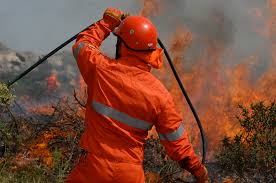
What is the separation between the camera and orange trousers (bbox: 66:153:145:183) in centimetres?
373

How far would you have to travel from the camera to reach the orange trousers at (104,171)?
3730 mm

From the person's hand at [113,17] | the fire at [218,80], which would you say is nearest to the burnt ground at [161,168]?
the person's hand at [113,17]

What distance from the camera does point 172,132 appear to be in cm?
378

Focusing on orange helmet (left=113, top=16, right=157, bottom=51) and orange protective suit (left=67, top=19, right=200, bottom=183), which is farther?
orange helmet (left=113, top=16, right=157, bottom=51)

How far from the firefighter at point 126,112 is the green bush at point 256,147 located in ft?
18.6

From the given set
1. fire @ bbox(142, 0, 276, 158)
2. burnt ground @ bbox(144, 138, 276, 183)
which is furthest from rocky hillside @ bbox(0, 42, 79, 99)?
burnt ground @ bbox(144, 138, 276, 183)

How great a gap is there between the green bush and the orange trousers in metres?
5.88

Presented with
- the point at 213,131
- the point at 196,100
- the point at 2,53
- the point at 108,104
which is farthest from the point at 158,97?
Result: the point at 2,53

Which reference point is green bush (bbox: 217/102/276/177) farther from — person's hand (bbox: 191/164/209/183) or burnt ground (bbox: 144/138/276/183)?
person's hand (bbox: 191/164/209/183)

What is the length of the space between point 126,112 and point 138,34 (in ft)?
2.08

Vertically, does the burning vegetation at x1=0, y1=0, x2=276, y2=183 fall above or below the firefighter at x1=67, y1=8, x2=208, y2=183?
below

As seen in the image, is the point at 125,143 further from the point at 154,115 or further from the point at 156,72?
the point at 156,72

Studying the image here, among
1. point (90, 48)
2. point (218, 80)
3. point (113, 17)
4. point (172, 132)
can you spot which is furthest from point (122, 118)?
point (218, 80)

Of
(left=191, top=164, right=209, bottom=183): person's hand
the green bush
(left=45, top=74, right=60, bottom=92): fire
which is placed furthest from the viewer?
(left=45, top=74, right=60, bottom=92): fire
